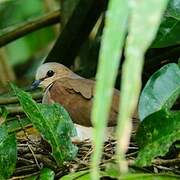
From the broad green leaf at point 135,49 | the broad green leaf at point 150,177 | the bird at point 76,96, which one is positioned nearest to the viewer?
the broad green leaf at point 135,49

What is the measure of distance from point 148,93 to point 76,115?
2.42 ft

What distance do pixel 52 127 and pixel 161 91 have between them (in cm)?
29

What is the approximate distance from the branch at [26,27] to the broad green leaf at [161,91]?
1.24 meters

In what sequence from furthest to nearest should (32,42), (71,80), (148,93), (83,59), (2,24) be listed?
(32,42)
(2,24)
(83,59)
(71,80)
(148,93)

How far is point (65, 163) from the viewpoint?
4.41 ft

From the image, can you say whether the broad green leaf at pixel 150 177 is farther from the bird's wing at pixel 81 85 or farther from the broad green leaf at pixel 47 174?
the bird's wing at pixel 81 85

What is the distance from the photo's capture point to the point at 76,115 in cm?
197

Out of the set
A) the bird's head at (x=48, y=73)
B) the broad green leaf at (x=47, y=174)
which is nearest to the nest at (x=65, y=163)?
the broad green leaf at (x=47, y=174)

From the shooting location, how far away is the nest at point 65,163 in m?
1.27

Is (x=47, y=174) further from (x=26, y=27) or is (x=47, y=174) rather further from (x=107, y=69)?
(x=26, y=27)

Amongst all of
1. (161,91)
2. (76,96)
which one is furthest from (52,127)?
(76,96)

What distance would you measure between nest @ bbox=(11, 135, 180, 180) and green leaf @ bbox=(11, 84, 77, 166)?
56 mm

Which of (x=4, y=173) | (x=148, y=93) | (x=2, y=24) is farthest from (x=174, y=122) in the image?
(x=2, y=24)

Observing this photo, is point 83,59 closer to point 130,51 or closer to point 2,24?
point 2,24
